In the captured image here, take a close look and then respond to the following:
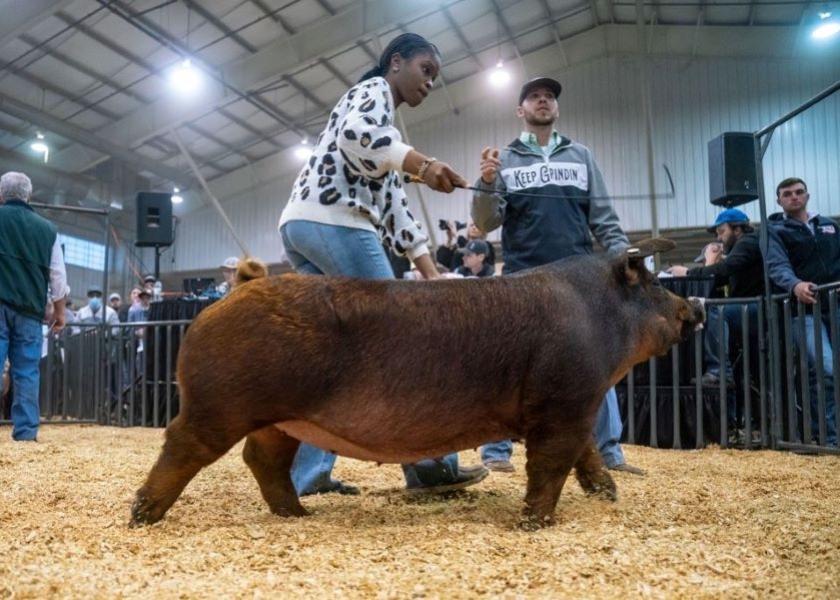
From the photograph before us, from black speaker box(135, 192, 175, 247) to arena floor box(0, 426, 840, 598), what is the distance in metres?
9.89

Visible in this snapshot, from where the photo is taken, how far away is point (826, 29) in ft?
60.2

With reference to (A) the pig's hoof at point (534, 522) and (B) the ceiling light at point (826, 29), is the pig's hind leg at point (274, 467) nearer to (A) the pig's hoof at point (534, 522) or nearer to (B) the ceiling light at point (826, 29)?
(A) the pig's hoof at point (534, 522)

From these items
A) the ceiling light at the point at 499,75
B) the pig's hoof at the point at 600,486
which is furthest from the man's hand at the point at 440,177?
the ceiling light at the point at 499,75

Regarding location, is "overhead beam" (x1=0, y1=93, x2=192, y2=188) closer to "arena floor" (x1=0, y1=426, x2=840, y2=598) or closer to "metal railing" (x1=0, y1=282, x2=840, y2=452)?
"metal railing" (x1=0, y1=282, x2=840, y2=452)

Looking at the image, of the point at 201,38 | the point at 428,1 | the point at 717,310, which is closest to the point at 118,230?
the point at 201,38

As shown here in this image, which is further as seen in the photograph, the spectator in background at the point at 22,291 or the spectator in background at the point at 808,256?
the spectator in background at the point at 22,291

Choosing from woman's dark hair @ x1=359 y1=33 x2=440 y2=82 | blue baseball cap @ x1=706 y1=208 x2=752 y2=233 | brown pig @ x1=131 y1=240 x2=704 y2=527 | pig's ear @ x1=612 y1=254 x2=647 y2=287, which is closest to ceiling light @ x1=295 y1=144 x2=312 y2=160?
blue baseball cap @ x1=706 y1=208 x2=752 y2=233

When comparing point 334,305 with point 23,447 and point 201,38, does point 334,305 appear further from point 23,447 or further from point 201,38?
point 201,38

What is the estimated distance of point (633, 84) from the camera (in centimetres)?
2209

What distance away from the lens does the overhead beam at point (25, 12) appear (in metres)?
13.6

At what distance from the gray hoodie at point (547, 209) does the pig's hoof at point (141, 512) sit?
2.64 meters

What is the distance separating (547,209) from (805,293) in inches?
97.7

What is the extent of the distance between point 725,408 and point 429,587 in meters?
5.40

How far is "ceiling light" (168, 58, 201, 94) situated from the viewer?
58.3 ft
